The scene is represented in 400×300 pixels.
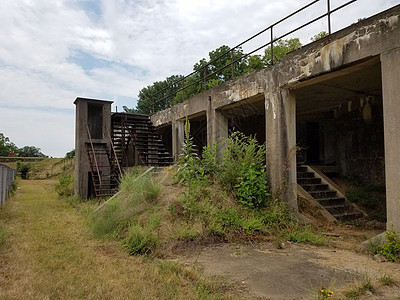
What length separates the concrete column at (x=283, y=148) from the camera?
284 inches

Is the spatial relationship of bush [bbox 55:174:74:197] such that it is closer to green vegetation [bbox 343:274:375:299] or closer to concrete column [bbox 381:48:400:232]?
concrete column [bbox 381:48:400:232]

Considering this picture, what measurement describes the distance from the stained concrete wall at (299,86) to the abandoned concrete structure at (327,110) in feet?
0.05

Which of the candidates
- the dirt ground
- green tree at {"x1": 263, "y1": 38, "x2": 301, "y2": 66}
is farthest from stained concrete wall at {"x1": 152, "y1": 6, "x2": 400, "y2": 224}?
green tree at {"x1": 263, "y1": 38, "x2": 301, "y2": 66}

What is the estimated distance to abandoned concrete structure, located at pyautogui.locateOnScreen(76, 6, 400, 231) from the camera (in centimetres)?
508

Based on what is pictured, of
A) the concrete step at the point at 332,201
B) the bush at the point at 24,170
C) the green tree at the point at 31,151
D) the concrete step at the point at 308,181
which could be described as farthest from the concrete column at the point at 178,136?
the green tree at the point at 31,151

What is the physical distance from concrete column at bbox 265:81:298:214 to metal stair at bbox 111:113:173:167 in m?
6.98

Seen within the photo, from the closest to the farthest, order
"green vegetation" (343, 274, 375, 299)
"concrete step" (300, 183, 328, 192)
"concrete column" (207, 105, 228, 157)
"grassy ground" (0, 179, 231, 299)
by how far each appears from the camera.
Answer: "green vegetation" (343, 274, 375, 299), "grassy ground" (0, 179, 231, 299), "concrete step" (300, 183, 328, 192), "concrete column" (207, 105, 228, 157)

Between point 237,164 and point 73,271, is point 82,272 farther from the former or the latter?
point 237,164

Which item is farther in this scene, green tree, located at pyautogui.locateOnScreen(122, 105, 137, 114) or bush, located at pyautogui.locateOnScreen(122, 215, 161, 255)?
green tree, located at pyautogui.locateOnScreen(122, 105, 137, 114)

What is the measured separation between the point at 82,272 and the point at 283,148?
507 cm

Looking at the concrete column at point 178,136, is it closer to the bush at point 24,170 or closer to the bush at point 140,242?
the bush at point 140,242

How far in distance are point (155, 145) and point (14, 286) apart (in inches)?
413

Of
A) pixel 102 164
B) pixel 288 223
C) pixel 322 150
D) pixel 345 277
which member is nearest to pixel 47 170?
pixel 102 164

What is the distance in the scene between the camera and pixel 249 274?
4.01 metres
